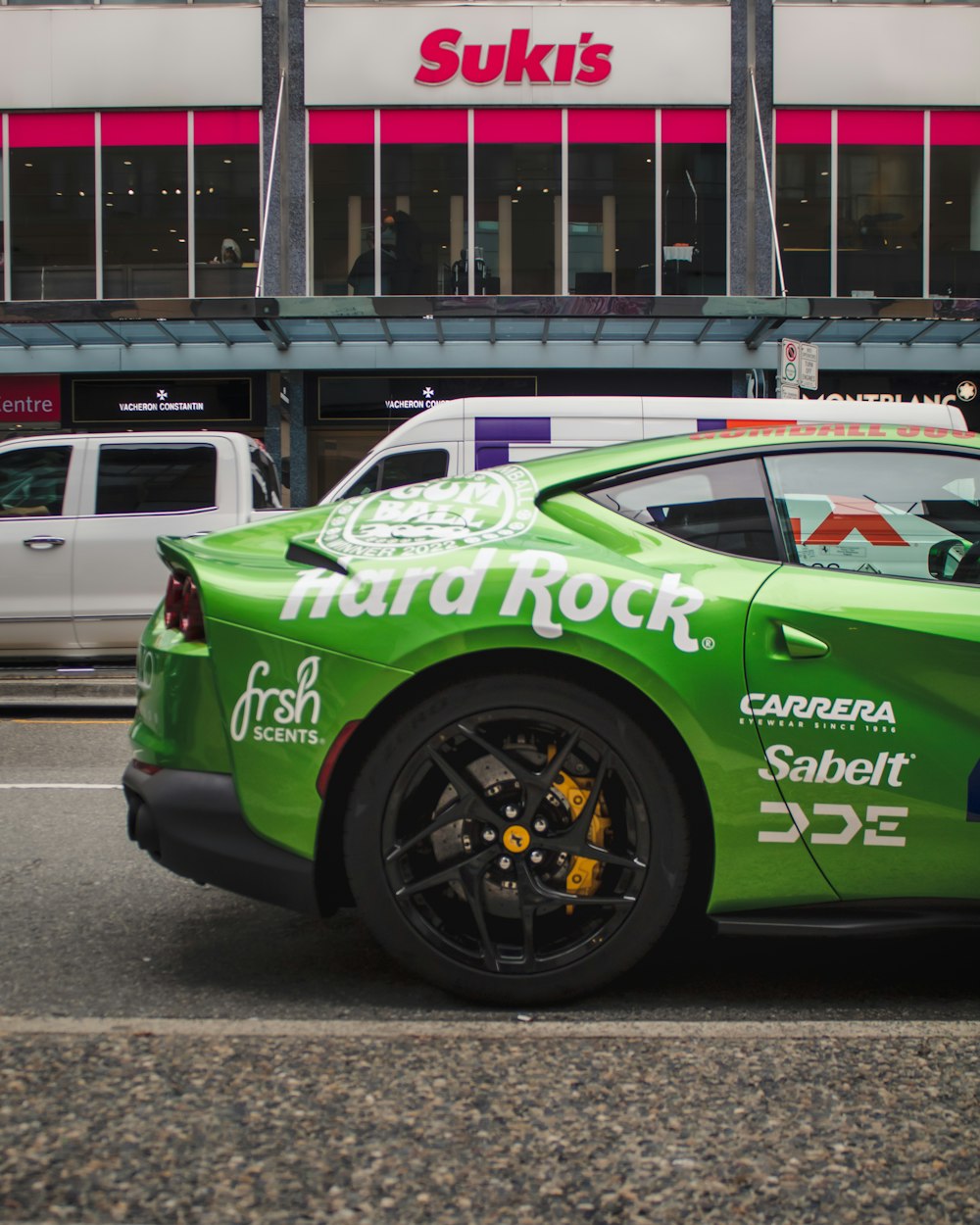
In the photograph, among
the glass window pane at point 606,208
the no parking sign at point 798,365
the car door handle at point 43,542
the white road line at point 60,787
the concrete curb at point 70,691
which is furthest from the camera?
the glass window pane at point 606,208

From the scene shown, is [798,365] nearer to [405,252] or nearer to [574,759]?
[405,252]

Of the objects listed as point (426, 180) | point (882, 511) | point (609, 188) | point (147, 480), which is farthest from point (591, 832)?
point (426, 180)

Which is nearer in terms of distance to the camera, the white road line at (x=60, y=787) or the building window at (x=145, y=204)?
the white road line at (x=60, y=787)

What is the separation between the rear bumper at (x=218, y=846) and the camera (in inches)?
129

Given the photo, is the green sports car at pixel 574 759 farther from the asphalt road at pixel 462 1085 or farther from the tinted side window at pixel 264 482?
the tinted side window at pixel 264 482

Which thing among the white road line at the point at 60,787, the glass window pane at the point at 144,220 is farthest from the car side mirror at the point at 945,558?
the glass window pane at the point at 144,220

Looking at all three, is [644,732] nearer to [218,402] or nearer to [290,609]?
[290,609]

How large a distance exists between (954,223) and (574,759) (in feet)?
65.6

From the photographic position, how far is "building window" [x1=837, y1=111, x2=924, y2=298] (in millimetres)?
20938

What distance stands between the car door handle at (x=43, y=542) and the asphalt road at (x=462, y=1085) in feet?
21.1

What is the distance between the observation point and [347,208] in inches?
837

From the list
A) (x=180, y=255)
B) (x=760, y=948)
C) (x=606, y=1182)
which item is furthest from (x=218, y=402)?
(x=606, y=1182)

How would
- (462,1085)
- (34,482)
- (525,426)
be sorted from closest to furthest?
(462,1085) < (34,482) < (525,426)

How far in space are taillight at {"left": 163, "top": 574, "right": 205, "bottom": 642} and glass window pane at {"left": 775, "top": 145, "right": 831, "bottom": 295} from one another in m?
18.7
